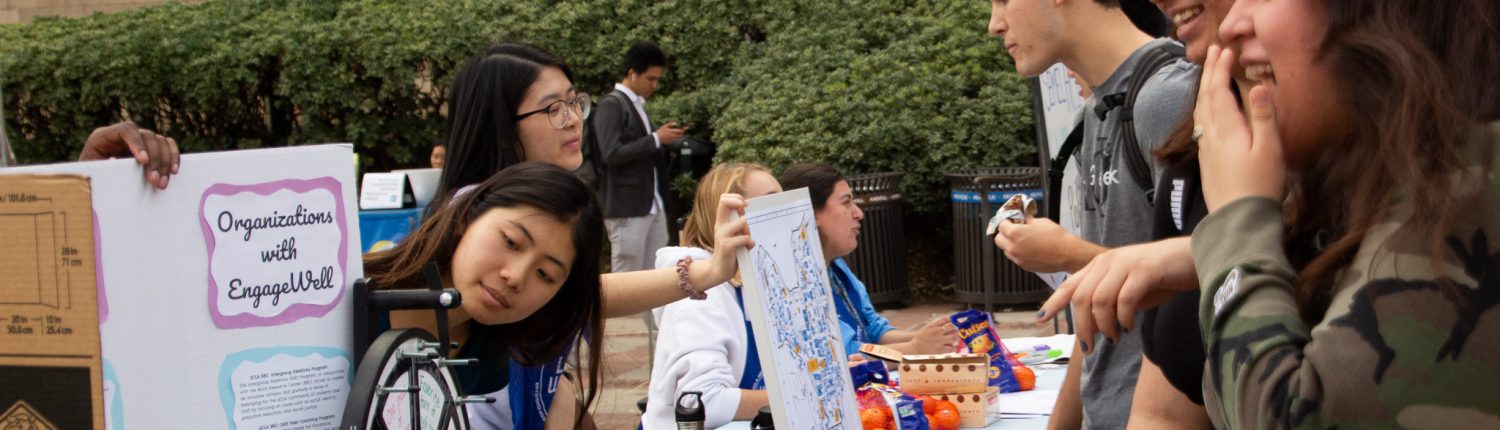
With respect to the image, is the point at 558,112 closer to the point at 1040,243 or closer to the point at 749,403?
the point at 749,403

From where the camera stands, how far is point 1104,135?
279 cm

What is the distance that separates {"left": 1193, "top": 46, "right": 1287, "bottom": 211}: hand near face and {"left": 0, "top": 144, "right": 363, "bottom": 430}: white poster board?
4.01ft

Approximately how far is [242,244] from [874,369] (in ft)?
7.51

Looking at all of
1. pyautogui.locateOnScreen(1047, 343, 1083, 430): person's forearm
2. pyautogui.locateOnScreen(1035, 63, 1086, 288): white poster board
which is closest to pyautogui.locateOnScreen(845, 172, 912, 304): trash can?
pyautogui.locateOnScreen(1035, 63, 1086, 288): white poster board

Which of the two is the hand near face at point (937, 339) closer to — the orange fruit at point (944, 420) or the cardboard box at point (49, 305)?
the orange fruit at point (944, 420)

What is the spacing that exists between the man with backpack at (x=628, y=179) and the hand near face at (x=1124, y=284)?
23.7 ft

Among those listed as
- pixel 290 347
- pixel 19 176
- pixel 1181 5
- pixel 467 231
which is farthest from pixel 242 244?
pixel 1181 5

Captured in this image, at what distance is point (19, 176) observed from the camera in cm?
178

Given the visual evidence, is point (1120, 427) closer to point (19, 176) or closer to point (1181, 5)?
point (1181, 5)

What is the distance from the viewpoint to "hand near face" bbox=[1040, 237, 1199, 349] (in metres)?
1.55

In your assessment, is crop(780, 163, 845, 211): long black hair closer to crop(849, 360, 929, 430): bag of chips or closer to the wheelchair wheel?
crop(849, 360, 929, 430): bag of chips

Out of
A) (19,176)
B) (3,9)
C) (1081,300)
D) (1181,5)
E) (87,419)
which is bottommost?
(87,419)

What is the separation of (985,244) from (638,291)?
20.2 feet

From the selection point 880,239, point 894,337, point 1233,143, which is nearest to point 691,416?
point 1233,143
